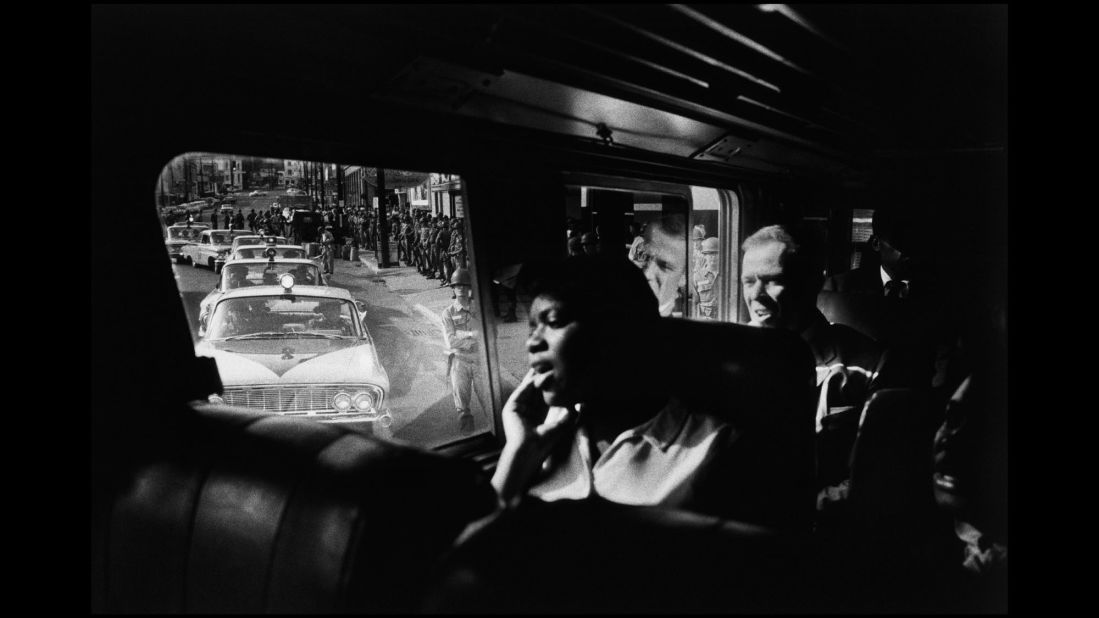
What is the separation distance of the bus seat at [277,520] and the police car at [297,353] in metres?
2.60

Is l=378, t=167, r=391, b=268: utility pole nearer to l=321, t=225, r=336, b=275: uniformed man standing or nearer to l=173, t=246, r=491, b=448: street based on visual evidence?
l=173, t=246, r=491, b=448: street

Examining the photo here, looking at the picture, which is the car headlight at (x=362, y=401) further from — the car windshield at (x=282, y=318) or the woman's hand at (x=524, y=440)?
the woman's hand at (x=524, y=440)

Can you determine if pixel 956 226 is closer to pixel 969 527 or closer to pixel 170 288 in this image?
pixel 969 527

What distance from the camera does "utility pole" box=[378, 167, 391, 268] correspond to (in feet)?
10.5

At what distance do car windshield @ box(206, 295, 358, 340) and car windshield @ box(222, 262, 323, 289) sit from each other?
53cm

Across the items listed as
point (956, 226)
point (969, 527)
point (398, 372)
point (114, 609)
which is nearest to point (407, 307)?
point (398, 372)

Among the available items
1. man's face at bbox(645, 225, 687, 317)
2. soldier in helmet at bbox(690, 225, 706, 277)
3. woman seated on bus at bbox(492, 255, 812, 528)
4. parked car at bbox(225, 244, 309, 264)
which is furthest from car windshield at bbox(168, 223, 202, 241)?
parked car at bbox(225, 244, 309, 264)

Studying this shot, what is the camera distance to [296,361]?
4.58 meters

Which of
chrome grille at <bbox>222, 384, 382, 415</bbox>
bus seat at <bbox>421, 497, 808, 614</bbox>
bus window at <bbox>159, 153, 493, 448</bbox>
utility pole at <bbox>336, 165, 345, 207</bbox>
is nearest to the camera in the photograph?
bus seat at <bbox>421, 497, 808, 614</bbox>

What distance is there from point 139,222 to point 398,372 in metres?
7.45

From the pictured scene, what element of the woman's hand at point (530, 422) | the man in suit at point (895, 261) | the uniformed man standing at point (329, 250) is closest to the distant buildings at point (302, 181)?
the woman's hand at point (530, 422)

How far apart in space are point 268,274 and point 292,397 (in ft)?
6.81

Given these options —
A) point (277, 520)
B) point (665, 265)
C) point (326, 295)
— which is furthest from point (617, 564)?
point (326, 295)

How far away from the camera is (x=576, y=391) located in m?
2.11
